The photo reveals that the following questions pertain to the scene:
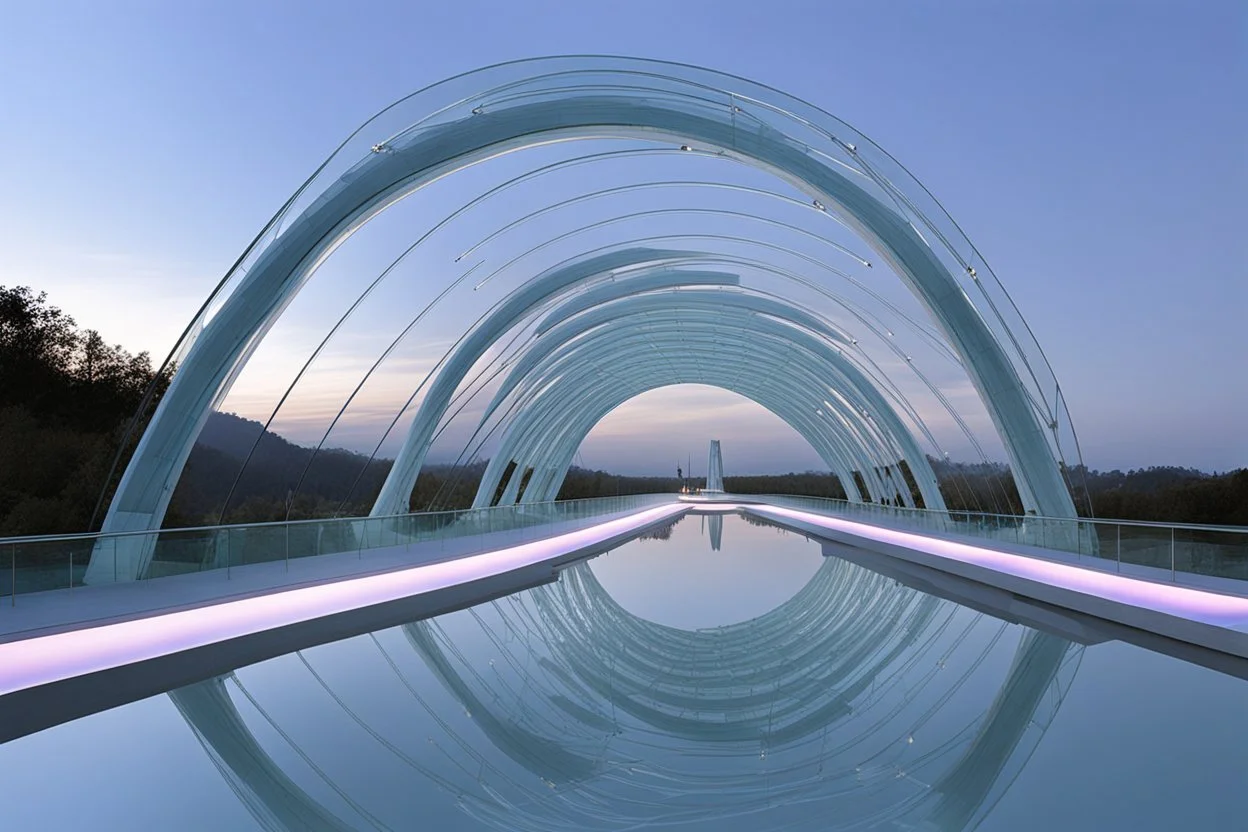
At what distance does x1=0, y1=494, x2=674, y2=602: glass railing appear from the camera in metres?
9.92

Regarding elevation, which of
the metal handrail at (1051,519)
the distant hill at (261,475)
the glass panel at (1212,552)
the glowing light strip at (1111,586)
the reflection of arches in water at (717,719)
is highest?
the distant hill at (261,475)

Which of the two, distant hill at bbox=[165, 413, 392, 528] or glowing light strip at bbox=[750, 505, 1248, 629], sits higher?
distant hill at bbox=[165, 413, 392, 528]

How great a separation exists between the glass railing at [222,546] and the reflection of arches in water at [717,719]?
2698 millimetres

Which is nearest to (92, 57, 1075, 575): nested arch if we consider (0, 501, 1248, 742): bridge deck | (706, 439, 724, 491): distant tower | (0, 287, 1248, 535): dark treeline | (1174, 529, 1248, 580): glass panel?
(0, 287, 1248, 535): dark treeline

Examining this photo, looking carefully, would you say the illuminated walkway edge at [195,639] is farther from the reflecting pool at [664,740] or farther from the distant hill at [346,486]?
the distant hill at [346,486]

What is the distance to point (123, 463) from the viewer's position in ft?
93.8

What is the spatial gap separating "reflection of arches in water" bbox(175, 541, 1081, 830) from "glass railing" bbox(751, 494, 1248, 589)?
2382mm

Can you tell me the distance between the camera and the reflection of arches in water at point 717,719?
6082 millimetres

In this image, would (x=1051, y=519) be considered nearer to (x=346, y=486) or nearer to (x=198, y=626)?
(x=198, y=626)

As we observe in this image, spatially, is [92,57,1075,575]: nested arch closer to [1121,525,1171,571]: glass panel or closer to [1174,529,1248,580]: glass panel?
[1121,525,1171,571]: glass panel

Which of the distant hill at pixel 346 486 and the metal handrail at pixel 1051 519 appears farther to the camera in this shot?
the distant hill at pixel 346 486

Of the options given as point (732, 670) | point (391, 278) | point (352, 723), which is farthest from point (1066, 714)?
point (391, 278)

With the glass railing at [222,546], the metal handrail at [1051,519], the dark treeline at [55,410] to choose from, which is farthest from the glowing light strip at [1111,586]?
the dark treeline at [55,410]

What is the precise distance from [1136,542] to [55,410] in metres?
35.9
